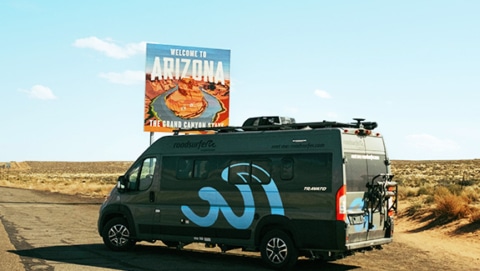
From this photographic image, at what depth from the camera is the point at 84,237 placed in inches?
689

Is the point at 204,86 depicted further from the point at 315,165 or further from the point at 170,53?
the point at 315,165

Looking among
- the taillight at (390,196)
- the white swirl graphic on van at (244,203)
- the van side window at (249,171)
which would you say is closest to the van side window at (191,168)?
the white swirl graphic on van at (244,203)

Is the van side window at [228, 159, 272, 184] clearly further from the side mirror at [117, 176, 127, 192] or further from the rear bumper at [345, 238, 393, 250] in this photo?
the side mirror at [117, 176, 127, 192]

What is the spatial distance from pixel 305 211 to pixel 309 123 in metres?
1.77

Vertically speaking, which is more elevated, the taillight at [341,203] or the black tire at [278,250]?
the taillight at [341,203]

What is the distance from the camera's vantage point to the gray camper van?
11.4 metres

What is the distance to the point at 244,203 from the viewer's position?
12.4m

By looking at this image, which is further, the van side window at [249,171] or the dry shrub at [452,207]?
the dry shrub at [452,207]

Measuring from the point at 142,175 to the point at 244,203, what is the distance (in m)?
2.92

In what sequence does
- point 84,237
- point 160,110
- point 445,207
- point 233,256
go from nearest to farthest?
1. point 233,256
2. point 84,237
3. point 445,207
4. point 160,110

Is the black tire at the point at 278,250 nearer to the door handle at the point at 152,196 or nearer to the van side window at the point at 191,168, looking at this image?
the van side window at the point at 191,168

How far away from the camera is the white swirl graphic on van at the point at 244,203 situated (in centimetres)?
1204

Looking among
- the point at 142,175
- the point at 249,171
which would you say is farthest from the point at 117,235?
the point at 249,171

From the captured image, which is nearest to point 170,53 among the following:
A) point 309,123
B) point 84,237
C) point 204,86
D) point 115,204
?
point 204,86
